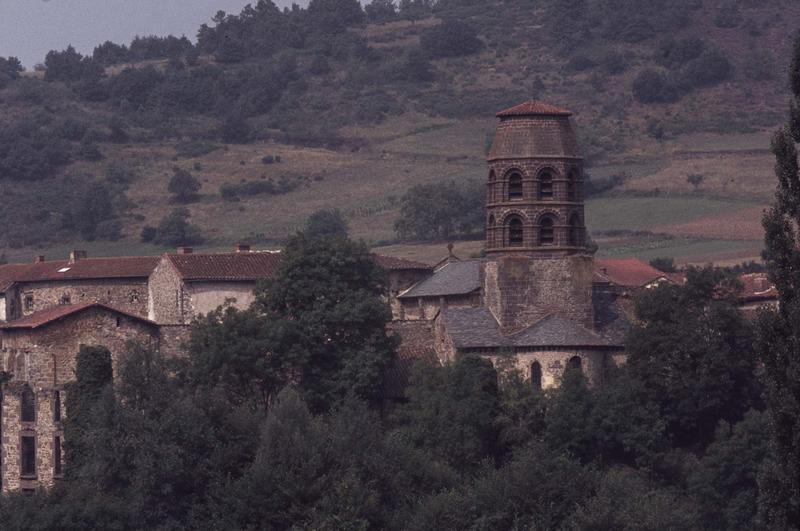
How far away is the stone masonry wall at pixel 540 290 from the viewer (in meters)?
71.1

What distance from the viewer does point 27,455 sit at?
7031 cm

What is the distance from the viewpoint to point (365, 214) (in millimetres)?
139000

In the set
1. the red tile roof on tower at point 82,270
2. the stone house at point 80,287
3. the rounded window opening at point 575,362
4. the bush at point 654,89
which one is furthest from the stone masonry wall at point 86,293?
the bush at point 654,89

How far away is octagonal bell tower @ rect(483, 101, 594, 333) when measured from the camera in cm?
7125

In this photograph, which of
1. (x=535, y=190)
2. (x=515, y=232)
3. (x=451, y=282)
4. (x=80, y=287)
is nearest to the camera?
(x=535, y=190)

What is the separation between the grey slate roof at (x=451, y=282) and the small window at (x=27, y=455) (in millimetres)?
15851

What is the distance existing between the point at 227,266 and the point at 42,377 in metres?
11.6

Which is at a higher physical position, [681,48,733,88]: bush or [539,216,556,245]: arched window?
[681,48,733,88]: bush

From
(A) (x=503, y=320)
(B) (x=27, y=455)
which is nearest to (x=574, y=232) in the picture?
(A) (x=503, y=320)

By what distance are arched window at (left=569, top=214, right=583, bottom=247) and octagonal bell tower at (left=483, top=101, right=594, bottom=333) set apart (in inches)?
0.9

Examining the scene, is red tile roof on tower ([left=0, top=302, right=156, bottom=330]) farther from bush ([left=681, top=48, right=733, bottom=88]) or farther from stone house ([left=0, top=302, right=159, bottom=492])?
bush ([left=681, top=48, right=733, bottom=88])

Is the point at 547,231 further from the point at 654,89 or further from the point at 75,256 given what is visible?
the point at 654,89

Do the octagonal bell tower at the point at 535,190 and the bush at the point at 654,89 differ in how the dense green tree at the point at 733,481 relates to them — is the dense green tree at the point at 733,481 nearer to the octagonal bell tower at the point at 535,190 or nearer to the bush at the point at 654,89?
the octagonal bell tower at the point at 535,190

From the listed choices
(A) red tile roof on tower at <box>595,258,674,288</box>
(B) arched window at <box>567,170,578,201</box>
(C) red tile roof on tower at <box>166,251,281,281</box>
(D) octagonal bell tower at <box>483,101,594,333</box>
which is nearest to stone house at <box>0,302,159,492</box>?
(C) red tile roof on tower at <box>166,251,281,281</box>
